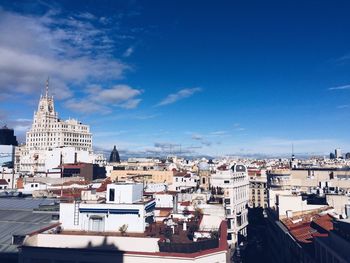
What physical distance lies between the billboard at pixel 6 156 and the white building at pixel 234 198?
11031cm

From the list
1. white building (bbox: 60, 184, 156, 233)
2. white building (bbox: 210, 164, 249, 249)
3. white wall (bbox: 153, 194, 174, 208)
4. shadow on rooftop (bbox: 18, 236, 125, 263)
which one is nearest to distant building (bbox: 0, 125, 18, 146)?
white building (bbox: 210, 164, 249, 249)

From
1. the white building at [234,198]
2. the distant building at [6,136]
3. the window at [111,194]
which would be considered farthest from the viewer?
the distant building at [6,136]

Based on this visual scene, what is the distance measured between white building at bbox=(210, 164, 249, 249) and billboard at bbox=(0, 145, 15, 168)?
110m

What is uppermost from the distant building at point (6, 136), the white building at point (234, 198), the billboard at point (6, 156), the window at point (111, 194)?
the distant building at point (6, 136)

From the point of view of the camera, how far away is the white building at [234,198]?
239 ft

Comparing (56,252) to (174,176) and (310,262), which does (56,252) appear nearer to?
(310,262)

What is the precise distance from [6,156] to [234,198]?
11962 centimetres

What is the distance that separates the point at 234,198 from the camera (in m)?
82.8

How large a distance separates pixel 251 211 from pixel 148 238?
82.4 m

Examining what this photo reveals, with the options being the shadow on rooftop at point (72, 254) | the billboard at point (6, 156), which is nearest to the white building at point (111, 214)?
the shadow on rooftop at point (72, 254)

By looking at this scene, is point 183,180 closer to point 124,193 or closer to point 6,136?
point 124,193

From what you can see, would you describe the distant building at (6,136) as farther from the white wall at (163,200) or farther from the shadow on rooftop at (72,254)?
the shadow on rooftop at (72,254)

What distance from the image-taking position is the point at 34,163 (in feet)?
517

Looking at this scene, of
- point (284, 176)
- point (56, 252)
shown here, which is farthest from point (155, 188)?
point (56, 252)
